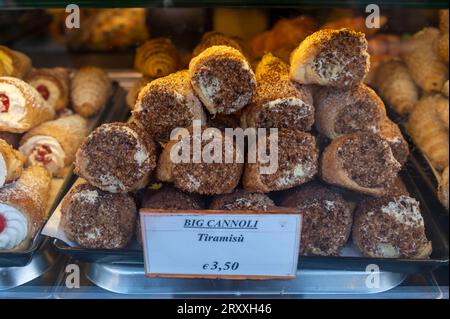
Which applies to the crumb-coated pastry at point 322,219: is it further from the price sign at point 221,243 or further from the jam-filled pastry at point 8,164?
the jam-filled pastry at point 8,164

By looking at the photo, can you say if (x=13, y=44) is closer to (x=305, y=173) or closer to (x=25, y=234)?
(x=25, y=234)

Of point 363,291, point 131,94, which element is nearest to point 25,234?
point 131,94

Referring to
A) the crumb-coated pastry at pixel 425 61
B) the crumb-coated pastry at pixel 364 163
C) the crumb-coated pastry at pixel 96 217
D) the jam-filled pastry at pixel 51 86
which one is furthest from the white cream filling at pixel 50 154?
the crumb-coated pastry at pixel 425 61

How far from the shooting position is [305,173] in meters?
1.16

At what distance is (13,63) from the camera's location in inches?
58.5

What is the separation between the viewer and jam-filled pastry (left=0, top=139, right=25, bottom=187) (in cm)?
129

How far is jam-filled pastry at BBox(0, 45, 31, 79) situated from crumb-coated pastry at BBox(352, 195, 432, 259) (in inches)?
39.4

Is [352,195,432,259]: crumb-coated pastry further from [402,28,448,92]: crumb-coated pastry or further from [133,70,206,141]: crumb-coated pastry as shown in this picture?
[402,28,448,92]: crumb-coated pastry

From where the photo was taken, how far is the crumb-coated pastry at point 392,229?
1.20m

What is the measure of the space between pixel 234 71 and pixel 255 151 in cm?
18

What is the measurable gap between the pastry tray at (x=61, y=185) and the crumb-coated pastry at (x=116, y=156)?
0.78 ft

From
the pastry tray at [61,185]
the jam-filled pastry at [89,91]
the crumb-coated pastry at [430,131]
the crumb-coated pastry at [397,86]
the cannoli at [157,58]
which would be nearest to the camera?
the pastry tray at [61,185]

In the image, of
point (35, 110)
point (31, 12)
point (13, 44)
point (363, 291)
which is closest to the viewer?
point (363, 291)

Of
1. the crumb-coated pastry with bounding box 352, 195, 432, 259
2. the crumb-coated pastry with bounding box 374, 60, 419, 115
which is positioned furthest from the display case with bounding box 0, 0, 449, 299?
the crumb-coated pastry with bounding box 374, 60, 419, 115
